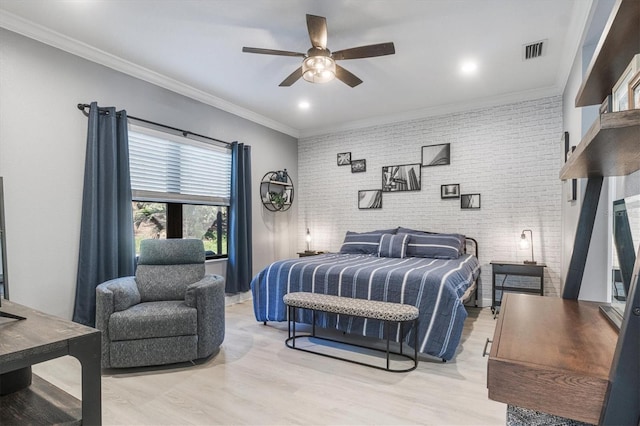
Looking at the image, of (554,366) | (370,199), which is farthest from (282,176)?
(554,366)

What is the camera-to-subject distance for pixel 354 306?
2.87 m

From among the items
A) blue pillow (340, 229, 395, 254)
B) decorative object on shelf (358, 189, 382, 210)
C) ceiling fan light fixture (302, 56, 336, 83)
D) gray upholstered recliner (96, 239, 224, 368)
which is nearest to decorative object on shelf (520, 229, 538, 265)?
blue pillow (340, 229, 395, 254)

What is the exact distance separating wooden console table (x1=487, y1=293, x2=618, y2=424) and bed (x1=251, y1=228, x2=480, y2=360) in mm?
1865

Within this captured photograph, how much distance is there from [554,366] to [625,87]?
723mm

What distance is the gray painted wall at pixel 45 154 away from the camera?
279 centimetres

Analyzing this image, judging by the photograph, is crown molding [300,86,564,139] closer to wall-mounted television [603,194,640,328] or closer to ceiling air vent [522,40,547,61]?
ceiling air vent [522,40,547,61]

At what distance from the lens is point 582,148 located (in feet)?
2.64

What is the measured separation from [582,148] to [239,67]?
11.5 ft

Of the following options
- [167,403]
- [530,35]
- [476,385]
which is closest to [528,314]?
[476,385]

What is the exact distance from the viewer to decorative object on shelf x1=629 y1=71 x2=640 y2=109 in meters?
0.74

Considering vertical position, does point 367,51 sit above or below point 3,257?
above

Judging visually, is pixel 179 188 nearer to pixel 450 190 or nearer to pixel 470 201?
pixel 450 190

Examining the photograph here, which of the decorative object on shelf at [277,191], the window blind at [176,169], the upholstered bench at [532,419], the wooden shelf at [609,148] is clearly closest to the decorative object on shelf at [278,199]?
the decorative object on shelf at [277,191]

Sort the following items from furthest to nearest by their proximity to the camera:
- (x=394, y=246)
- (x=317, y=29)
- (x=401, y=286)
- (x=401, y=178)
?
(x=401, y=178) → (x=394, y=246) → (x=401, y=286) → (x=317, y=29)
